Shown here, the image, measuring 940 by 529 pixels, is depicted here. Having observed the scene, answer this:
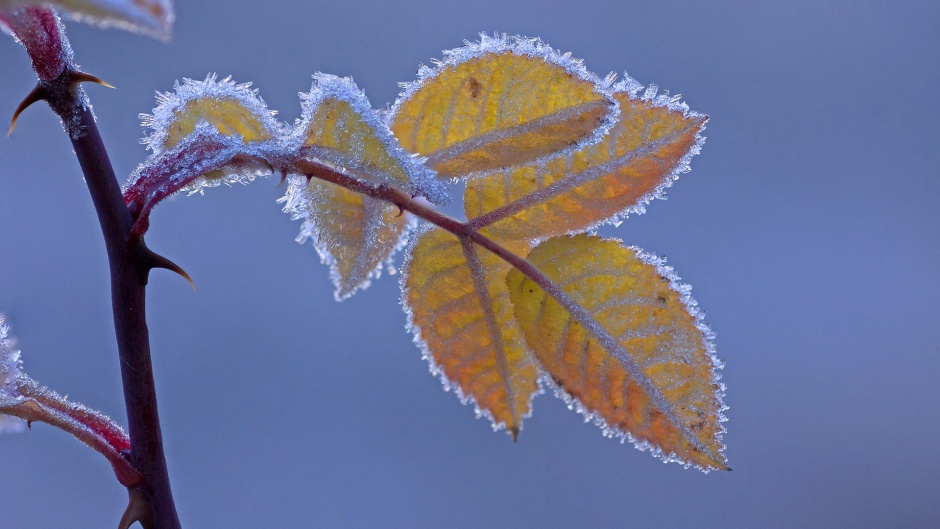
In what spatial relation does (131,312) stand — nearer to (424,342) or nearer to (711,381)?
(424,342)

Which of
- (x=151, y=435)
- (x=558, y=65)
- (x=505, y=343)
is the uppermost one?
(x=558, y=65)

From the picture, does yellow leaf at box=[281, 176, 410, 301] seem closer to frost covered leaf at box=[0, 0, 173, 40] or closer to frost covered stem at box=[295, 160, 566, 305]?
frost covered stem at box=[295, 160, 566, 305]

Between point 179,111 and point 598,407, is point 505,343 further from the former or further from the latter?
point 179,111

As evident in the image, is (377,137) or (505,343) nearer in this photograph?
(377,137)

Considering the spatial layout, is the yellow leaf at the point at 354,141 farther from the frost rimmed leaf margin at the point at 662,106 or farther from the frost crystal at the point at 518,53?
the frost rimmed leaf margin at the point at 662,106

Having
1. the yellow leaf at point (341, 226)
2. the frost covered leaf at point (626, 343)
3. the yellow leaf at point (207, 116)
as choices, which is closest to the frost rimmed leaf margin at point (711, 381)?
the frost covered leaf at point (626, 343)

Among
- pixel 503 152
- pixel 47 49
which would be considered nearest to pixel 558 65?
pixel 503 152

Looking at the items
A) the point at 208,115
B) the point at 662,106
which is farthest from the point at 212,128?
the point at 662,106
